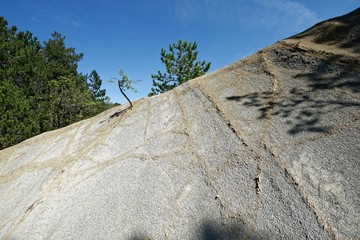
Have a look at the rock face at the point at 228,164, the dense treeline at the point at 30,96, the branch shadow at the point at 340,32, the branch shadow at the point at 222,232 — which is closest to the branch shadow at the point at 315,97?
the rock face at the point at 228,164

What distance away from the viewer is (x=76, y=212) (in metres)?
2.71

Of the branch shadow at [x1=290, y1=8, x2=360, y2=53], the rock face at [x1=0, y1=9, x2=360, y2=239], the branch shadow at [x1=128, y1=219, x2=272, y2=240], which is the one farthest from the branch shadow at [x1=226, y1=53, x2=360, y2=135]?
the branch shadow at [x1=128, y1=219, x2=272, y2=240]

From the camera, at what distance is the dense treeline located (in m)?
7.95

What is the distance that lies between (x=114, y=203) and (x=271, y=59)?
2890 millimetres

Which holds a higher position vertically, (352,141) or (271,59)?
(271,59)

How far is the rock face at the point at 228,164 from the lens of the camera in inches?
76.8

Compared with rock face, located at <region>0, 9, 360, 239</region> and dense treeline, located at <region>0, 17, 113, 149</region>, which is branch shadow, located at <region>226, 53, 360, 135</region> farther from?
dense treeline, located at <region>0, 17, 113, 149</region>

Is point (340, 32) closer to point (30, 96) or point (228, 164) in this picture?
point (228, 164)

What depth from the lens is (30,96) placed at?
12711 mm

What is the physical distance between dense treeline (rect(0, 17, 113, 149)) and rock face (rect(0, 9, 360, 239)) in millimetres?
4368

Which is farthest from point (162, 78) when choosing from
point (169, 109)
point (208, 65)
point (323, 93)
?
point (323, 93)

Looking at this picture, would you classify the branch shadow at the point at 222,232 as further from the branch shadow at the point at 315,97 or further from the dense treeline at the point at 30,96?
the dense treeline at the point at 30,96

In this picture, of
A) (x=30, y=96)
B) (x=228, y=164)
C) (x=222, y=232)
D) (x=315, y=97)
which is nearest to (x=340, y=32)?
(x=315, y=97)

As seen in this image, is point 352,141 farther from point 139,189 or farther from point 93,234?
point 93,234
